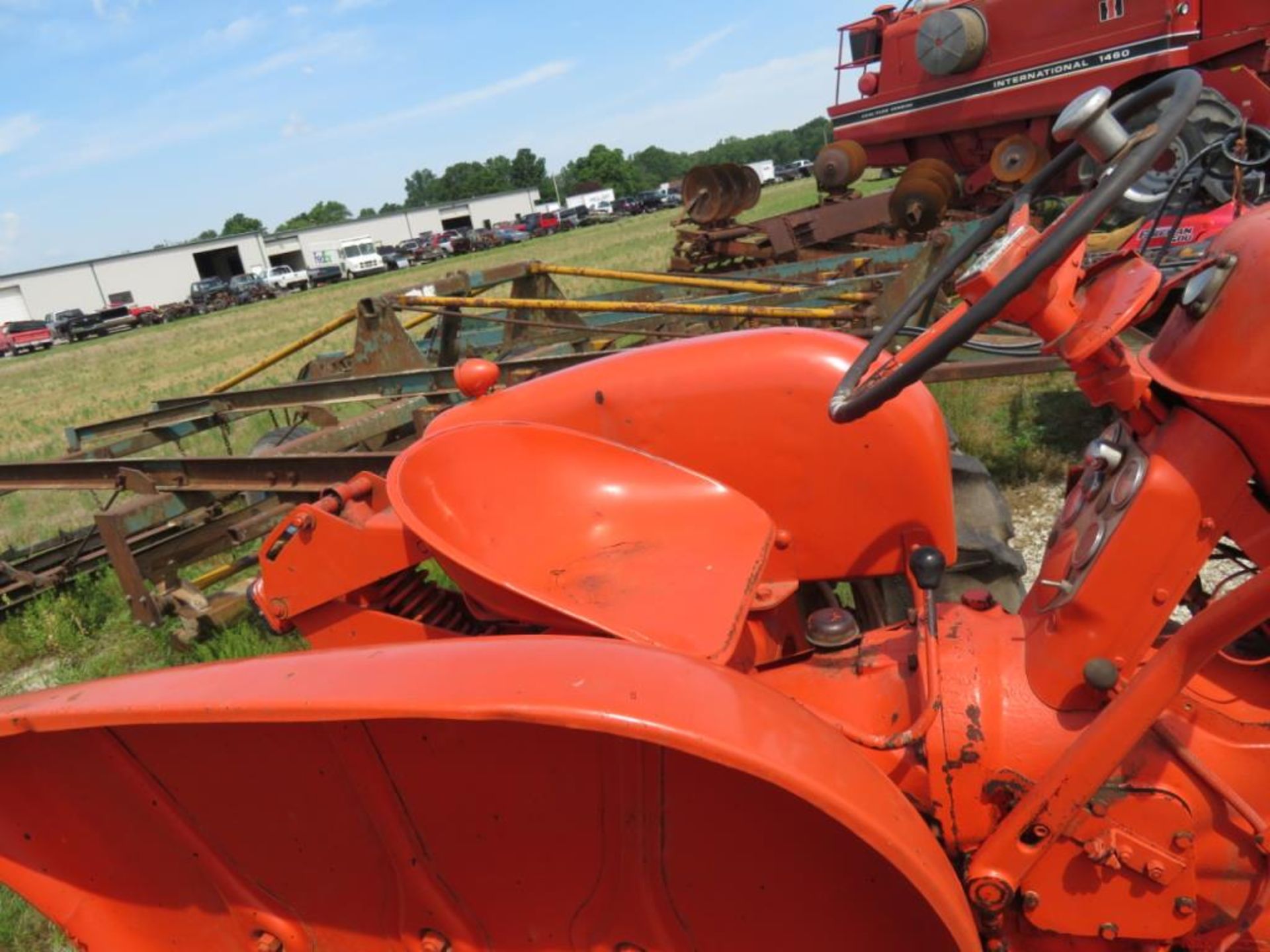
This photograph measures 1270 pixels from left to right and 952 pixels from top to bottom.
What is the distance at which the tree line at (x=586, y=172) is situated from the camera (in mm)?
69062

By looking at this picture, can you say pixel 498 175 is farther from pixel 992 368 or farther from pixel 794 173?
pixel 992 368

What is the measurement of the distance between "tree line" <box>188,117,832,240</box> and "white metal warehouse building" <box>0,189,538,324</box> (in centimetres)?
183

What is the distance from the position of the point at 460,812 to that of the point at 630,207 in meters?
49.8

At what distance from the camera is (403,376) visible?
4.69m

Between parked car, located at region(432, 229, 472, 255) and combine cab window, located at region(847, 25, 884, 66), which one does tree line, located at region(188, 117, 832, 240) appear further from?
combine cab window, located at region(847, 25, 884, 66)

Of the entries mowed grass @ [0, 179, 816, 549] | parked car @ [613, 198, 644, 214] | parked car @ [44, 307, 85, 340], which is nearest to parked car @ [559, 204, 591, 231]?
parked car @ [613, 198, 644, 214]

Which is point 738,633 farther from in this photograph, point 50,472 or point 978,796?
point 50,472

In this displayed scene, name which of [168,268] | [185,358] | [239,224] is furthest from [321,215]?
[185,358]

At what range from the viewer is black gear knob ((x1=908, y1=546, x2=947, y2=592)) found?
159cm

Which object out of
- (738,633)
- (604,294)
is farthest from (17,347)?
(738,633)

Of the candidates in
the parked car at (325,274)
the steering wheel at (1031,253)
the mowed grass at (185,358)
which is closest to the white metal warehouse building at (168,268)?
the parked car at (325,274)

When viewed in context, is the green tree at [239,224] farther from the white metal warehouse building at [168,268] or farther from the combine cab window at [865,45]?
the combine cab window at [865,45]

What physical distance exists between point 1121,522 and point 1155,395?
0.21m

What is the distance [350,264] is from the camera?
38.8m
